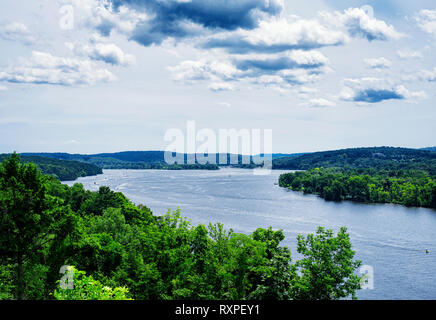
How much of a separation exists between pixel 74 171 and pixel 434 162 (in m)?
148

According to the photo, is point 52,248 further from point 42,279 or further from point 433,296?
point 433,296

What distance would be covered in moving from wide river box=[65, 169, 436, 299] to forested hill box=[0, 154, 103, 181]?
66277 millimetres

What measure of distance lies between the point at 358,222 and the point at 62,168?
124476 mm

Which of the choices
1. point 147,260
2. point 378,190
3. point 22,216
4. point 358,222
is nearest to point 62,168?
point 378,190

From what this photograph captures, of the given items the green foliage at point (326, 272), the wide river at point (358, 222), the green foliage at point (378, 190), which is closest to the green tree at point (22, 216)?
the green foliage at point (326, 272)

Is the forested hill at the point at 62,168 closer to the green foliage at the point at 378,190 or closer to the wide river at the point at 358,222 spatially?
the wide river at the point at 358,222

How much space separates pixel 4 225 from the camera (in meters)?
15.3

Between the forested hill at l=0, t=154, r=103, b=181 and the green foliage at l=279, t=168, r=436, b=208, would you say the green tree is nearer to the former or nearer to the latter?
the green foliage at l=279, t=168, r=436, b=208

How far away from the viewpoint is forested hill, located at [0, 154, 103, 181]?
148 m

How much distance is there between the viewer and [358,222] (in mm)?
64750

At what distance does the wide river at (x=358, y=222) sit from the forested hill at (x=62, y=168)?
66.3 m

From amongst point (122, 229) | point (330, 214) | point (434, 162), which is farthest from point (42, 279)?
point (434, 162)

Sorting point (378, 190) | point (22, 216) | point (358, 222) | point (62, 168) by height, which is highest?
point (22, 216)

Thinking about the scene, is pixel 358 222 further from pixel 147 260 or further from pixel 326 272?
pixel 147 260
